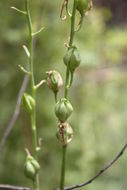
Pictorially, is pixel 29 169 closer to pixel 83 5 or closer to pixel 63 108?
pixel 63 108

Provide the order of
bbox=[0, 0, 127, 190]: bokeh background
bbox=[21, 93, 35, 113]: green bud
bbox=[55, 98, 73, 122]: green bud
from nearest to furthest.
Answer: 1. bbox=[55, 98, 73, 122]: green bud
2. bbox=[21, 93, 35, 113]: green bud
3. bbox=[0, 0, 127, 190]: bokeh background

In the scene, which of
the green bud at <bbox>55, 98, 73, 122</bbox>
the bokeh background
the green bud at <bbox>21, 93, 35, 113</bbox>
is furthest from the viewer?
the bokeh background

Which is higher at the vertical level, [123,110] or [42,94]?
[42,94]

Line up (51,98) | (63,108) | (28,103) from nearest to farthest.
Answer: (63,108) → (28,103) → (51,98)

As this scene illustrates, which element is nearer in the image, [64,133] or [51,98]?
[64,133]

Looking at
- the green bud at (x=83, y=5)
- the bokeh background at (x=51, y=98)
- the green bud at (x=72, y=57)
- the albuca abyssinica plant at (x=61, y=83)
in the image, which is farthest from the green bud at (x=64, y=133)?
the bokeh background at (x=51, y=98)

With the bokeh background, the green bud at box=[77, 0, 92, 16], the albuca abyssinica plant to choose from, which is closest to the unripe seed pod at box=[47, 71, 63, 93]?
the albuca abyssinica plant

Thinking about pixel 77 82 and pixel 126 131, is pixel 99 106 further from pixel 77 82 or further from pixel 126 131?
pixel 126 131

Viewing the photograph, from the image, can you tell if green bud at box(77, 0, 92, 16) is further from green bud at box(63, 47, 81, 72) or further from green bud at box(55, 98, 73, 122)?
green bud at box(55, 98, 73, 122)

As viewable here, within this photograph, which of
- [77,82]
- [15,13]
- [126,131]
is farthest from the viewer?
[126,131]

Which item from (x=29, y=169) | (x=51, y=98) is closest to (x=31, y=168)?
(x=29, y=169)

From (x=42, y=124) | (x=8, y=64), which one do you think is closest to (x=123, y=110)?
(x=42, y=124)
